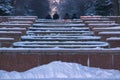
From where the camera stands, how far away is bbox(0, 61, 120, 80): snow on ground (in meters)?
10.4

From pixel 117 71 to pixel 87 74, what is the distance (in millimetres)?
1163

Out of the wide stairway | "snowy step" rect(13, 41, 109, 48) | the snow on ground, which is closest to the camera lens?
the snow on ground

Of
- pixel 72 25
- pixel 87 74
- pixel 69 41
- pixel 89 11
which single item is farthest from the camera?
pixel 89 11

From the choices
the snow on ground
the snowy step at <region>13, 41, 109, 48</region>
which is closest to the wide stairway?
the snowy step at <region>13, 41, 109, 48</region>

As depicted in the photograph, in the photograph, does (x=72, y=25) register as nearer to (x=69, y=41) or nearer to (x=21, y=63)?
(x=69, y=41)

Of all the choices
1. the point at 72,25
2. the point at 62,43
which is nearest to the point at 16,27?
the point at 72,25

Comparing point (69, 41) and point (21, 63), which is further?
point (69, 41)

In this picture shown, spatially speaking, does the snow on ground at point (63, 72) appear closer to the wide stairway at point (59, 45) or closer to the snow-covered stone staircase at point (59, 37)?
the wide stairway at point (59, 45)

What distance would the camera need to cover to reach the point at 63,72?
34.6 ft

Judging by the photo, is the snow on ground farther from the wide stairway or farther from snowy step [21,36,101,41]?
snowy step [21,36,101,41]

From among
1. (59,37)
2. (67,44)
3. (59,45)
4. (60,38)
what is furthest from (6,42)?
(59,37)

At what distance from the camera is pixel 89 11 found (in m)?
47.5

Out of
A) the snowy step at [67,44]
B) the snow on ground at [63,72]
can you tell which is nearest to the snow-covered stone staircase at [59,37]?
the snowy step at [67,44]

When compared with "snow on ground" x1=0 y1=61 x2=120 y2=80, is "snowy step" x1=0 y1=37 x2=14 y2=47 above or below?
above
